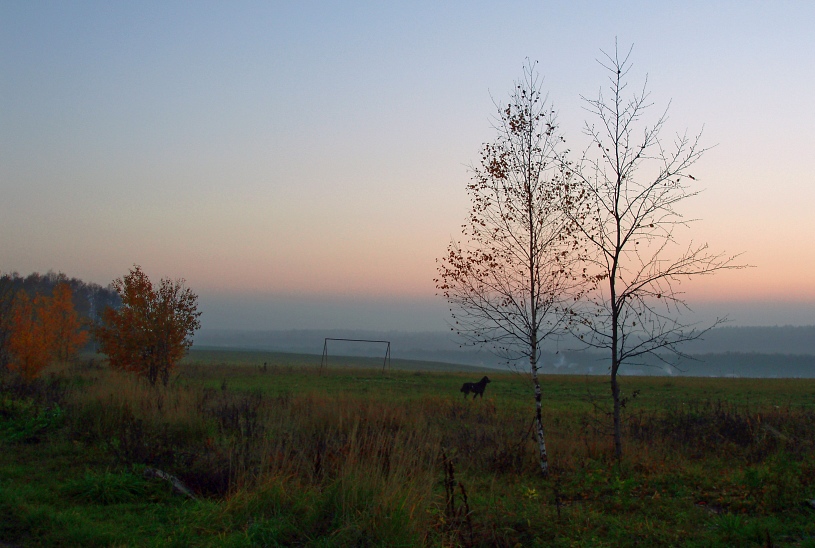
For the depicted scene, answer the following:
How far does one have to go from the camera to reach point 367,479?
6.48 meters

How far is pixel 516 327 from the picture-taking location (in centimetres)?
967

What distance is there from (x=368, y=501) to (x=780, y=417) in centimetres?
1448

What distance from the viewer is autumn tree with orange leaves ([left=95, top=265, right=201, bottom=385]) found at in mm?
23750

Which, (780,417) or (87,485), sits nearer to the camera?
(87,485)

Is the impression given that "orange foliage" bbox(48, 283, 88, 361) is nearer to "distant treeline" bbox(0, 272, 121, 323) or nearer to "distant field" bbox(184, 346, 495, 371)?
"distant field" bbox(184, 346, 495, 371)

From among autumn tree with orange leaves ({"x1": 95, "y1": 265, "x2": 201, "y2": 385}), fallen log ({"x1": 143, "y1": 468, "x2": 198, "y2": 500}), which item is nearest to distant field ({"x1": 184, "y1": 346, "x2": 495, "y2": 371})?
autumn tree with orange leaves ({"x1": 95, "y1": 265, "x2": 201, "y2": 385})

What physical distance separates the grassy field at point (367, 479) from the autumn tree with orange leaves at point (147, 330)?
26.7 ft

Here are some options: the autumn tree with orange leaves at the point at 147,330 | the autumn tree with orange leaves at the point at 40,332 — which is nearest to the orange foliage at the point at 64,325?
the autumn tree with orange leaves at the point at 40,332

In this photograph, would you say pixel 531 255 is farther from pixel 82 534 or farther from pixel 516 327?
pixel 82 534

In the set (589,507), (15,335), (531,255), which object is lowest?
(589,507)

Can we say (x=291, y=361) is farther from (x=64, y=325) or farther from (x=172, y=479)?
(x=172, y=479)

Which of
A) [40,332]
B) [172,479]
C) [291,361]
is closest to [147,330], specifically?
[40,332]

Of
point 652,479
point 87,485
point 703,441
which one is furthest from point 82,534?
point 703,441

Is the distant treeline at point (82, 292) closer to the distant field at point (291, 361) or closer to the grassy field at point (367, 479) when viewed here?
the distant field at point (291, 361)
